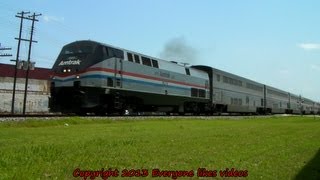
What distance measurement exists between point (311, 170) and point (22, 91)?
69761mm

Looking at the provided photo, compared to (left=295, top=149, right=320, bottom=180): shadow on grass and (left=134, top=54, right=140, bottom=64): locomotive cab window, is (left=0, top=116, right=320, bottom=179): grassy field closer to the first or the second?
(left=295, top=149, right=320, bottom=180): shadow on grass

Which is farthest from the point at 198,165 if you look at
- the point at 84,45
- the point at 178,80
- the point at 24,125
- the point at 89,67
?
the point at 178,80

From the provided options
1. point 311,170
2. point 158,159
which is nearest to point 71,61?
point 158,159

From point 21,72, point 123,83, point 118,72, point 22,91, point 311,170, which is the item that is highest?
point 21,72

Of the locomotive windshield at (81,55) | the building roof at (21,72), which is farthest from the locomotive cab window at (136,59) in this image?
the building roof at (21,72)

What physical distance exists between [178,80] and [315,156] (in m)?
27.0

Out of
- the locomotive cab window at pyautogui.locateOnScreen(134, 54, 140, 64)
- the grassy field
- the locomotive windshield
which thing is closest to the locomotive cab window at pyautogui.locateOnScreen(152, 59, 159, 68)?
the locomotive cab window at pyautogui.locateOnScreen(134, 54, 140, 64)

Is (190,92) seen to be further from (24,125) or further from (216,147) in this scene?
(216,147)

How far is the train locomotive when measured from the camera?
27.6 meters

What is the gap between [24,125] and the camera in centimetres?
2106

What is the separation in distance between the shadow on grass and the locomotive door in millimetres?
19669

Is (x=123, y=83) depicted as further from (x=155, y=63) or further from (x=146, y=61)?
(x=155, y=63)

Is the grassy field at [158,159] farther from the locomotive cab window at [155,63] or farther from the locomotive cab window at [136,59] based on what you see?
the locomotive cab window at [155,63]

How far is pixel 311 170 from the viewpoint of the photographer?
9.04 meters
